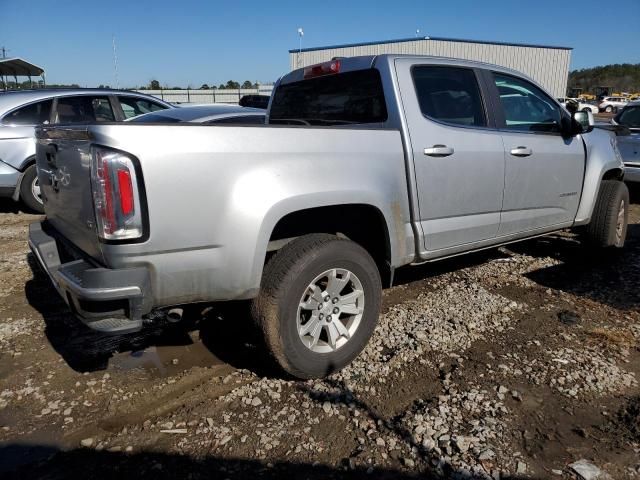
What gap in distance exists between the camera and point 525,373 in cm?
309

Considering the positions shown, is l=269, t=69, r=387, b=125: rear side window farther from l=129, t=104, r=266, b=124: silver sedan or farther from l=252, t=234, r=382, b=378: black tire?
l=129, t=104, r=266, b=124: silver sedan

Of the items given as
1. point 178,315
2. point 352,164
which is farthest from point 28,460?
point 352,164

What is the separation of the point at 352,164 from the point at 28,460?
2265 mm

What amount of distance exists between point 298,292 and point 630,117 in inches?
369

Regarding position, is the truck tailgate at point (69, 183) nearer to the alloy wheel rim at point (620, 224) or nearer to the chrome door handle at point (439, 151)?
the chrome door handle at point (439, 151)

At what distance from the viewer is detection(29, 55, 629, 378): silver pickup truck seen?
2.34 m

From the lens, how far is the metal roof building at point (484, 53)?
3441 centimetres

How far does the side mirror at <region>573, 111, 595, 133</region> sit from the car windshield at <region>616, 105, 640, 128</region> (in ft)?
18.9

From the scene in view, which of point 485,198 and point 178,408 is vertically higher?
point 485,198

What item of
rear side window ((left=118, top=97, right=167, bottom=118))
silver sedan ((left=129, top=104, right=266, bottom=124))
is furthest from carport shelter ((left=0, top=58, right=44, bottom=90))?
silver sedan ((left=129, top=104, right=266, bottom=124))

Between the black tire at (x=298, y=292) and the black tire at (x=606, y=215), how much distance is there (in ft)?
10.8

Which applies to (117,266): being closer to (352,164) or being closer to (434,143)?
(352,164)

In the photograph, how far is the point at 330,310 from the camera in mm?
3033

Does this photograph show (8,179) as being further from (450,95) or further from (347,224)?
(450,95)
